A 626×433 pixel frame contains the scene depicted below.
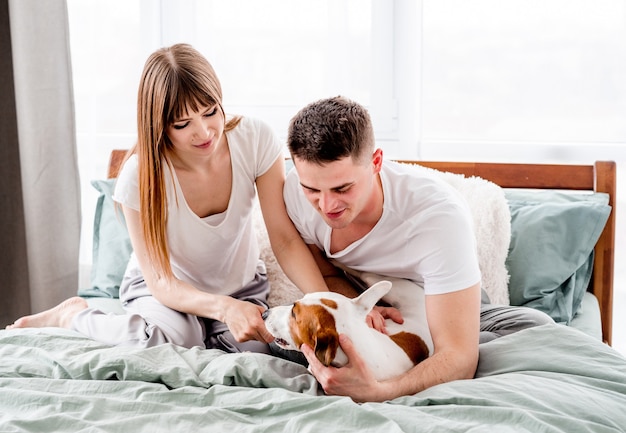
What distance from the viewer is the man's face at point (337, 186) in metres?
1.70

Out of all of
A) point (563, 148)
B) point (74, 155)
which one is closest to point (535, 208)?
point (563, 148)

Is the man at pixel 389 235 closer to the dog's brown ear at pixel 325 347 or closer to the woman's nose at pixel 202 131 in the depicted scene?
the dog's brown ear at pixel 325 347

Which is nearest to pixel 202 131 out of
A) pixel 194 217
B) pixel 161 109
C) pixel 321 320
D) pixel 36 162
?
pixel 161 109

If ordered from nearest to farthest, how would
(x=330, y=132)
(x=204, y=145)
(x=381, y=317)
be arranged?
(x=330, y=132) → (x=381, y=317) → (x=204, y=145)

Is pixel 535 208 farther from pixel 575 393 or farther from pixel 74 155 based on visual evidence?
pixel 74 155

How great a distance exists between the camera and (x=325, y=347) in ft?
5.12

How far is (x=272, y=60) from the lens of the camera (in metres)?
3.22

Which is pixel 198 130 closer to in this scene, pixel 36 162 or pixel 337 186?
pixel 337 186

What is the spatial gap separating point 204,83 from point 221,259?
53 centimetres

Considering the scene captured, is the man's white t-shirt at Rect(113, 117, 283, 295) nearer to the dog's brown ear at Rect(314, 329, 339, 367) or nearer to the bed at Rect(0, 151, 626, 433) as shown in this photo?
the bed at Rect(0, 151, 626, 433)

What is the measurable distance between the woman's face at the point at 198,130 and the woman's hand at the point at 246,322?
40 centimetres

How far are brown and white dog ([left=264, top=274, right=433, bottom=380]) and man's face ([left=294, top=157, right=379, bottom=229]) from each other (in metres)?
0.19

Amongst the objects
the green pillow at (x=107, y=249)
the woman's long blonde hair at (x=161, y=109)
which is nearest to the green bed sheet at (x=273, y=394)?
the woman's long blonde hair at (x=161, y=109)

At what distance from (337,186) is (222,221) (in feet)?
1.57
